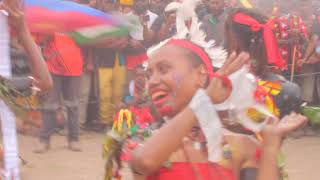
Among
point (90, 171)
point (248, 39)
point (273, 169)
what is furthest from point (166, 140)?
point (90, 171)

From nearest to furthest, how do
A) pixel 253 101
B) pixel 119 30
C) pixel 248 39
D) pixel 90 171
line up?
1. pixel 253 101
2. pixel 119 30
3. pixel 248 39
4. pixel 90 171

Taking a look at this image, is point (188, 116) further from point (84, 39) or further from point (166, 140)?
point (84, 39)

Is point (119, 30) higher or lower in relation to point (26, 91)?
higher

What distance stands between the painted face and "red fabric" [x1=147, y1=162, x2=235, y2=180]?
0.62 feet

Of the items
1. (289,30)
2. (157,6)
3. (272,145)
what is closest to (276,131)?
(272,145)

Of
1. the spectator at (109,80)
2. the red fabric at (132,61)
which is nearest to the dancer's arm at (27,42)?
the red fabric at (132,61)

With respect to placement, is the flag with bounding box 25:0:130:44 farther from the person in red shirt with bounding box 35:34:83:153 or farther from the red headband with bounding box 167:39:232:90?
the person in red shirt with bounding box 35:34:83:153

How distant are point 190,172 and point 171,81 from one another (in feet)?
1.06

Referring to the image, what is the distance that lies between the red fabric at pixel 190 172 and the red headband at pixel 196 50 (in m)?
0.34

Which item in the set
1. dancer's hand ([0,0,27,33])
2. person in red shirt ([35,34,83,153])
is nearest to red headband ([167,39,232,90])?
dancer's hand ([0,0,27,33])

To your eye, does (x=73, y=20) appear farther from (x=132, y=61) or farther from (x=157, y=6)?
(x=157, y=6)

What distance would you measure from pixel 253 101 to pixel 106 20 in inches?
29.8

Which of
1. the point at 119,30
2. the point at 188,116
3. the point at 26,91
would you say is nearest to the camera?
the point at 188,116

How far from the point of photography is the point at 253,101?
238 cm
